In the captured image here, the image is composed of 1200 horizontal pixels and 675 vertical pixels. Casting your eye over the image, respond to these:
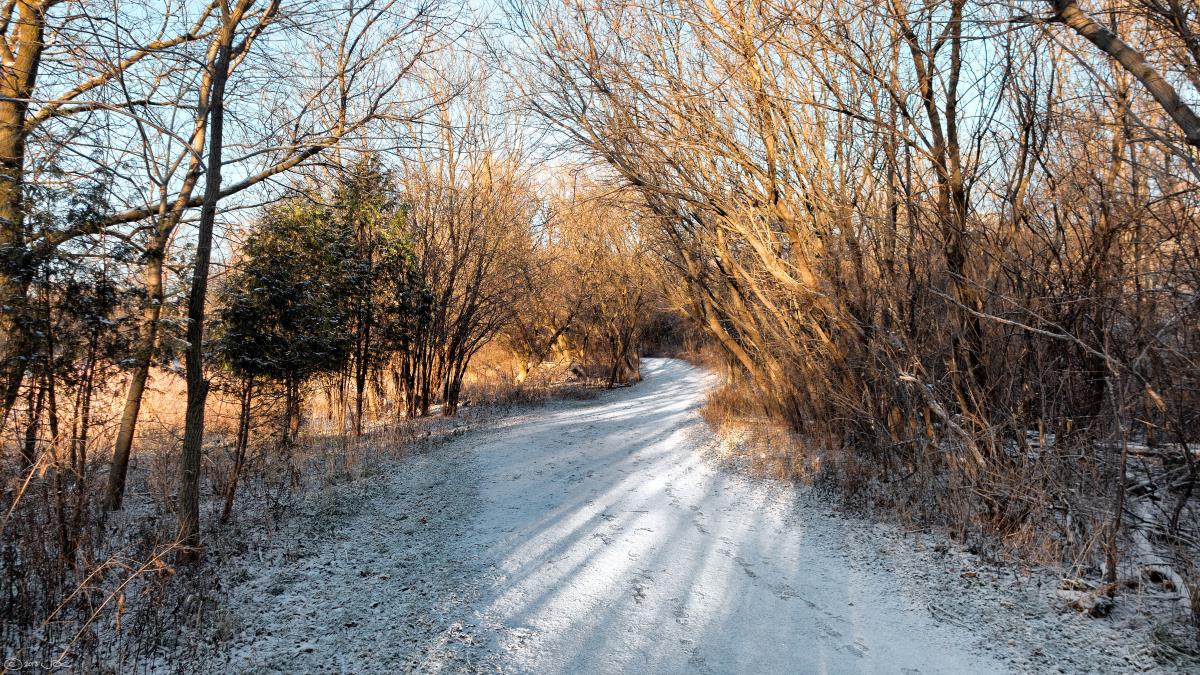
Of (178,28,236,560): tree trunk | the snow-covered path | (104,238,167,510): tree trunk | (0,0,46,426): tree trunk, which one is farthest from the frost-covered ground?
(0,0,46,426): tree trunk

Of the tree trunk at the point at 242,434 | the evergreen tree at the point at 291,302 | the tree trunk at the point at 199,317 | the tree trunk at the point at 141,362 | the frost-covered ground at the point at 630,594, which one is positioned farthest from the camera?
the evergreen tree at the point at 291,302

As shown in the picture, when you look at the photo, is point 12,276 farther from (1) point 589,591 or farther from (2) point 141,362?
(1) point 589,591

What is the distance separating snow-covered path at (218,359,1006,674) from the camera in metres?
3.09

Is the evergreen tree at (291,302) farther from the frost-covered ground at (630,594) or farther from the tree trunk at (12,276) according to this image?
the frost-covered ground at (630,594)

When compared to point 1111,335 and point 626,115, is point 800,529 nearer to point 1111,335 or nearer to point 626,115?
point 1111,335

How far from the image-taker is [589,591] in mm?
3859

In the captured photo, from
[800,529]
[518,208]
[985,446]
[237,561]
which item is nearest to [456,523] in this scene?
[237,561]

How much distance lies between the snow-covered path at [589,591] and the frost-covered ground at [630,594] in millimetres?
16

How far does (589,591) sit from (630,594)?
0.28 meters

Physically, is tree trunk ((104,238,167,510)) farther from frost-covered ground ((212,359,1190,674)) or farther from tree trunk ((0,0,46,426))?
frost-covered ground ((212,359,1190,674))

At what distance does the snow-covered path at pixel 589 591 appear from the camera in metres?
3.09

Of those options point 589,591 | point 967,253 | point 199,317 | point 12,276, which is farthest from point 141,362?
point 967,253

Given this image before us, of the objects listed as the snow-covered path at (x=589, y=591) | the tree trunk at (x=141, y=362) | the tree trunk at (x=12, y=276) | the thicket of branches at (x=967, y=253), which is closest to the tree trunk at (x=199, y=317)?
the tree trunk at (x=141, y=362)

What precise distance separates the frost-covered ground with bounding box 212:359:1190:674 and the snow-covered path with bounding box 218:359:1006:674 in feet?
0.05
